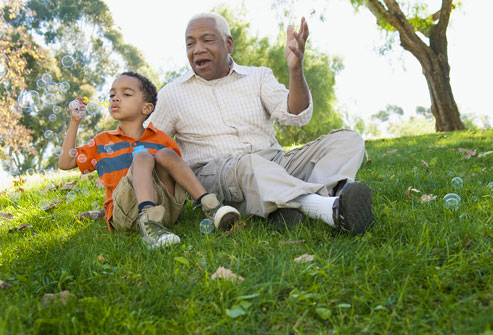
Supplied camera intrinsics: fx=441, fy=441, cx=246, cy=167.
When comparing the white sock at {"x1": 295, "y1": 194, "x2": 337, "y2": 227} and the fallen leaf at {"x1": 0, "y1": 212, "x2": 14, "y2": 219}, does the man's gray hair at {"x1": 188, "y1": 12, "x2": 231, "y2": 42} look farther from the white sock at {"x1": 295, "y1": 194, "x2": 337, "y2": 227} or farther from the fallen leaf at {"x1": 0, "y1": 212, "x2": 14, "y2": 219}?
the fallen leaf at {"x1": 0, "y1": 212, "x2": 14, "y2": 219}

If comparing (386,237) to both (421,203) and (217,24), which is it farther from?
(217,24)

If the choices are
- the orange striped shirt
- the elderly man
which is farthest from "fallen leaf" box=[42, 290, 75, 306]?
the elderly man

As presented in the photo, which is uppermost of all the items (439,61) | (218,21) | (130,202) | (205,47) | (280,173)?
(439,61)

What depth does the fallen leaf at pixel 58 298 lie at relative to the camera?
192 cm

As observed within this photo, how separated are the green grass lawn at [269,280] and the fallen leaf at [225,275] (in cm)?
4

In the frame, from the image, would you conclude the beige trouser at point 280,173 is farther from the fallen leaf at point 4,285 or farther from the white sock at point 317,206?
the fallen leaf at point 4,285

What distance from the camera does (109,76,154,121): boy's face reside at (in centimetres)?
329

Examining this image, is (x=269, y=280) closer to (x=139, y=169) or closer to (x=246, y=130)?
(x=139, y=169)

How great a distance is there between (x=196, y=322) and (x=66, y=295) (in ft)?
2.15

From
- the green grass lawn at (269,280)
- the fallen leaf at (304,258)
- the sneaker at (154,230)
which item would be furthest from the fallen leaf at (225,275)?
the sneaker at (154,230)

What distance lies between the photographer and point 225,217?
112 inches

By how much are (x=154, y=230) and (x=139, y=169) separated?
44 cm

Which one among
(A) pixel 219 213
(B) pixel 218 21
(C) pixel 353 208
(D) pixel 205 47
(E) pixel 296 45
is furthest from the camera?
(B) pixel 218 21

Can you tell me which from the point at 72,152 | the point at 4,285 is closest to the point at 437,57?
the point at 72,152
